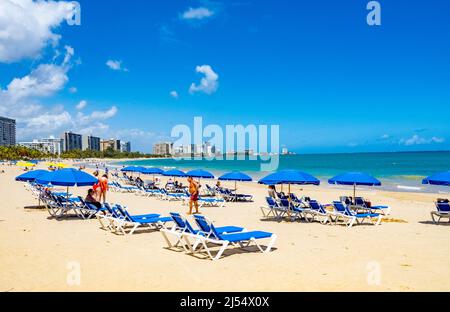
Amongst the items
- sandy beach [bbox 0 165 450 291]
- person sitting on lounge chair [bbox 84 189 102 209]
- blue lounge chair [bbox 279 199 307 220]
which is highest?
person sitting on lounge chair [bbox 84 189 102 209]

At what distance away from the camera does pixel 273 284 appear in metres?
5.33

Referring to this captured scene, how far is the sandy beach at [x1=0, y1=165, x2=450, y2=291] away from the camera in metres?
5.33

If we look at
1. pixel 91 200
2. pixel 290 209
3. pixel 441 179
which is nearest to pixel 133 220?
pixel 91 200

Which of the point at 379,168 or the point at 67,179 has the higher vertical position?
the point at 67,179

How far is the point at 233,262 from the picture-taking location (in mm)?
6574

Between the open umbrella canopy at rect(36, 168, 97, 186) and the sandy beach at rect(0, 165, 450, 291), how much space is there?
3.57ft

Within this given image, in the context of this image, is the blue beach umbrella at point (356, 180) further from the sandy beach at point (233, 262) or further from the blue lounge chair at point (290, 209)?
the sandy beach at point (233, 262)

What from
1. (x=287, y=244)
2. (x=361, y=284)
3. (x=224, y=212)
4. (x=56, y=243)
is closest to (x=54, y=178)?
(x=56, y=243)

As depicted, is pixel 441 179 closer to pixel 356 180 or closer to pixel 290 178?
pixel 356 180

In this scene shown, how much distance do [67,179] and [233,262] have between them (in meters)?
6.12

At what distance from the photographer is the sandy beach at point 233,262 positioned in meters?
5.33

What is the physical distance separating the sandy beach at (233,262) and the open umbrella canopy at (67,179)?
1087 mm

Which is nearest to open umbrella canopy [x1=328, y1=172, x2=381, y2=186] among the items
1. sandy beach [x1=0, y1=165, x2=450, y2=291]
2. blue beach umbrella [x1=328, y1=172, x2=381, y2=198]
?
blue beach umbrella [x1=328, y1=172, x2=381, y2=198]

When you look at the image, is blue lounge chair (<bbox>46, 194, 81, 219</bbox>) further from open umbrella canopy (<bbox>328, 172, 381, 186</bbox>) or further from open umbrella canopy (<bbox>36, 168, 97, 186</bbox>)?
open umbrella canopy (<bbox>328, 172, 381, 186</bbox>)
